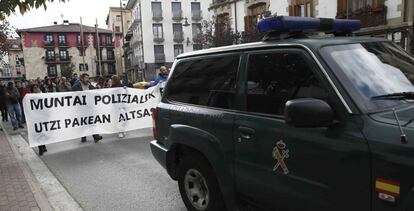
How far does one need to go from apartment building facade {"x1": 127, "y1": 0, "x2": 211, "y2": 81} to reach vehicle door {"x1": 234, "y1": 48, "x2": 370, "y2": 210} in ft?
188

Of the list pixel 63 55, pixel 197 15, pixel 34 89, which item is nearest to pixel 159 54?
pixel 197 15

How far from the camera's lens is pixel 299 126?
253 centimetres

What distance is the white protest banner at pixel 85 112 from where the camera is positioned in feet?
27.6

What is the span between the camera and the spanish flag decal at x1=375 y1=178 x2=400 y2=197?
2.15m

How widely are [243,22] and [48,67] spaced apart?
244 feet

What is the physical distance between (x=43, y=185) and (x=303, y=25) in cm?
477

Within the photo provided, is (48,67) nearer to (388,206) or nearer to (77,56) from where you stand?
(77,56)

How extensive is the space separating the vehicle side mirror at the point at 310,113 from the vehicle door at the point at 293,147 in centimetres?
12

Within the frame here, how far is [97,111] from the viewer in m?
9.32

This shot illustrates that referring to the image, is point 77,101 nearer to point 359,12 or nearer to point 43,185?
point 43,185

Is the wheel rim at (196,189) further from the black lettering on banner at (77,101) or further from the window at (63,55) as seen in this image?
the window at (63,55)

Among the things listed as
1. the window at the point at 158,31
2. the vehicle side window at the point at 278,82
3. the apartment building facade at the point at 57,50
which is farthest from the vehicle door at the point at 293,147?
the apartment building facade at the point at 57,50

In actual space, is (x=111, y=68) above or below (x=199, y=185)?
above

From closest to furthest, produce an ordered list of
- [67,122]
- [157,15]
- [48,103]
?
[48,103], [67,122], [157,15]
